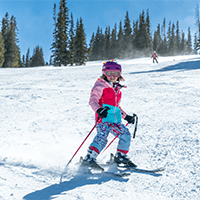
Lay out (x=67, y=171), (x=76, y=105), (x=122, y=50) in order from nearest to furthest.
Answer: (x=67, y=171), (x=76, y=105), (x=122, y=50)

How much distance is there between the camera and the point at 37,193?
2.11 m

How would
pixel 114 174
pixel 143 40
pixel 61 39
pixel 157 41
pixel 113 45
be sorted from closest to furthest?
1. pixel 114 174
2. pixel 61 39
3. pixel 143 40
4. pixel 113 45
5. pixel 157 41

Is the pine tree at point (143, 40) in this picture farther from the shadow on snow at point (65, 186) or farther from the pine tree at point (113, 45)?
the shadow on snow at point (65, 186)

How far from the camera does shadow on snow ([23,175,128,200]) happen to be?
2.06m

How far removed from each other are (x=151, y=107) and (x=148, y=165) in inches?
120

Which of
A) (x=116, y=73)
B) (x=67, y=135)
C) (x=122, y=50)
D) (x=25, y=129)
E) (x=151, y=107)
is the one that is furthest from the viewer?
(x=122, y=50)

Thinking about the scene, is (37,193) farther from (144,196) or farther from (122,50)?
(122,50)

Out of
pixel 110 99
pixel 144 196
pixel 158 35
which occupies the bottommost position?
pixel 144 196

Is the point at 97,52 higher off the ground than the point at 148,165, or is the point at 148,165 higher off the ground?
the point at 97,52

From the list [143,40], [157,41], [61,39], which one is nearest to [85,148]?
[61,39]

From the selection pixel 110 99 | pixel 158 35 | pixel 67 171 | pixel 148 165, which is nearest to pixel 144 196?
pixel 148 165

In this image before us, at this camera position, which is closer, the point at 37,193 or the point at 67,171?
the point at 37,193

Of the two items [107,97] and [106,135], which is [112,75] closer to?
[107,97]

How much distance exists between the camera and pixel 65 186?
7.65ft
